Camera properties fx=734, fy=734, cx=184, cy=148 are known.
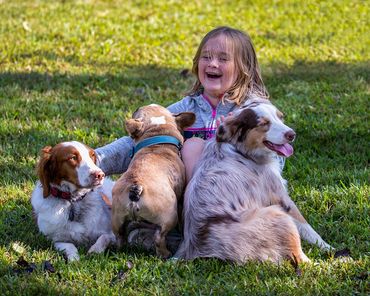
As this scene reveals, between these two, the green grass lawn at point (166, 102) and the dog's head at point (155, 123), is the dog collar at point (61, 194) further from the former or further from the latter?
the dog's head at point (155, 123)

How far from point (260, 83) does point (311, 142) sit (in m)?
1.49

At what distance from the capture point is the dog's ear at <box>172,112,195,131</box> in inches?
244

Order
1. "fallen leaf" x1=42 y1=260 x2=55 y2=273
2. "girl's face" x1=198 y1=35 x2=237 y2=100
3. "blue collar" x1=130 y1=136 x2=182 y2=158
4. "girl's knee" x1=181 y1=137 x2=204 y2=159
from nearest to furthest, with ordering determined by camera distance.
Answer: "fallen leaf" x1=42 y1=260 x2=55 y2=273 < "blue collar" x1=130 y1=136 x2=182 y2=158 < "girl's knee" x1=181 y1=137 x2=204 y2=159 < "girl's face" x1=198 y1=35 x2=237 y2=100

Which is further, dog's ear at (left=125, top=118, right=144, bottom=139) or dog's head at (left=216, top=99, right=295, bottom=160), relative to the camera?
dog's ear at (left=125, top=118, right=144, bottom=139)

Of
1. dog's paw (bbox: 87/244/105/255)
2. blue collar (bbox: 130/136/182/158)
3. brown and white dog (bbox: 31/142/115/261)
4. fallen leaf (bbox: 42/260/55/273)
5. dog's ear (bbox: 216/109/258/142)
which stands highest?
dog's ear (bbox: 216/109/258/142)

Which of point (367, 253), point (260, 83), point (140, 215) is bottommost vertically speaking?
point (367, 253)

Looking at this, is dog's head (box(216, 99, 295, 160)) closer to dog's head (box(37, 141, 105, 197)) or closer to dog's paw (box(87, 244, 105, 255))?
dog's head (box(37, 141, 105, 197))

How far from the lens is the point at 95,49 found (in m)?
11.7

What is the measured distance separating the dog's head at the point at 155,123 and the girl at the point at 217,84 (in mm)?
290

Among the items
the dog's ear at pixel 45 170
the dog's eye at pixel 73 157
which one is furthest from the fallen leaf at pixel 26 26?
the dog's eye at pixel 73 157

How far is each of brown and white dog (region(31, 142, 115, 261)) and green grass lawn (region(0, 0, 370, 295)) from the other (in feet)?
0.49

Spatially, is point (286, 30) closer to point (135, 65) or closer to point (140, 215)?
point (135, 65)

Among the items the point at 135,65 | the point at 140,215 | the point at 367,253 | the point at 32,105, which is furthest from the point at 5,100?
the point at 367,253

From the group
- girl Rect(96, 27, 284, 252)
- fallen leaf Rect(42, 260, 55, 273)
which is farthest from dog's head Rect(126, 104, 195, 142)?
fallen leaf Rect(42, 260, 55, 273)
